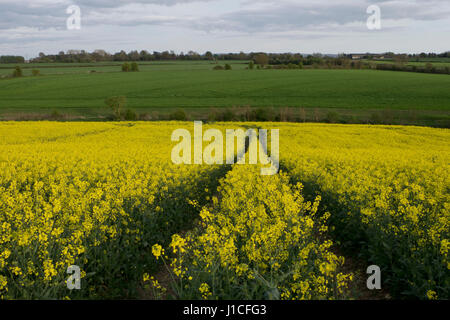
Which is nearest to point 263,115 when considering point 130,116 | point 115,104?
point 130,116

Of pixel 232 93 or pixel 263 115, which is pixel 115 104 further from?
pixel 232 93

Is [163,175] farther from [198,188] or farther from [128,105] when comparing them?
[128,105]

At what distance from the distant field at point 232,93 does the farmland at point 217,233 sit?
4056cm

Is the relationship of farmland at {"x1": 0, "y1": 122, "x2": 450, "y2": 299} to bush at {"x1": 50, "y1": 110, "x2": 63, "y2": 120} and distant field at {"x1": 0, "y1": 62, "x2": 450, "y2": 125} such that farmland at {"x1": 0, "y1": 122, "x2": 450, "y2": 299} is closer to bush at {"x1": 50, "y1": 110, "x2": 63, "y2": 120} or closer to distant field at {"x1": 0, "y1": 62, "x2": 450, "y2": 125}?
bush at {"x1": 50, "y1": 110, "x2": 63, "y2": 120}

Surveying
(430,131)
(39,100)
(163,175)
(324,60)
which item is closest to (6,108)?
(39,100)

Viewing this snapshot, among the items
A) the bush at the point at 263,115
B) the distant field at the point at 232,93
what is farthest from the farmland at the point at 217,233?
the distant field at the point at 232,93

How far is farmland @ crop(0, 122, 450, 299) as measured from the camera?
446 centimetres

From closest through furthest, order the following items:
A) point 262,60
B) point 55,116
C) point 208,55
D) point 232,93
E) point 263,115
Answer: point 263,115 < point 55,116 < point 232,93 < point 262,60 < point 208,55

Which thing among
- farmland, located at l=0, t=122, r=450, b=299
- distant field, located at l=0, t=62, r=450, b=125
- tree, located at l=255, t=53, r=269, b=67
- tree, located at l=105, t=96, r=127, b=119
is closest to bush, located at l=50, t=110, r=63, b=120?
distant field, located at l=0, t=62, r=450, b=125

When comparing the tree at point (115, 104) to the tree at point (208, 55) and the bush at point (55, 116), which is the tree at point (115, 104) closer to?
the bush at point (55, 116)

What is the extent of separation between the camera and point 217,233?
17.9 feet

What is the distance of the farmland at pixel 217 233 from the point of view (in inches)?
175

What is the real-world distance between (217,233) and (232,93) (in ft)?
200

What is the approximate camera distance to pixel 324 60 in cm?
11269
